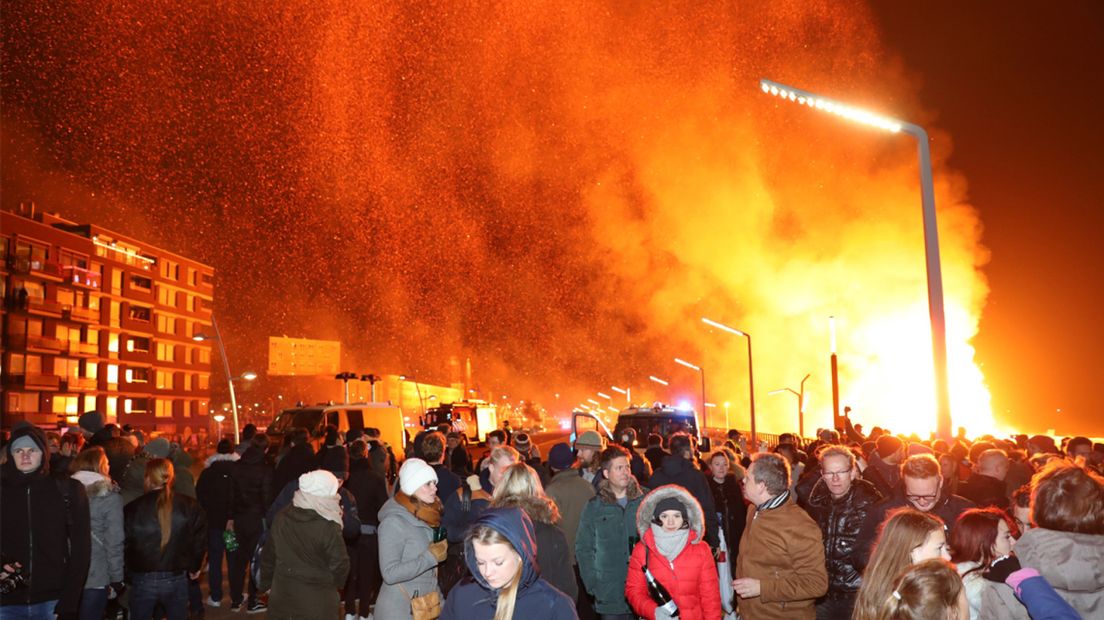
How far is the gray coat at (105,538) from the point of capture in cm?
743

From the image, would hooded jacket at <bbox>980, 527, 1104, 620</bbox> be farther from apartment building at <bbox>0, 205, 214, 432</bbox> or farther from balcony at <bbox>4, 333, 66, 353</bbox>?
balcony at <bbox>4, 333, 66, 353</bbox>

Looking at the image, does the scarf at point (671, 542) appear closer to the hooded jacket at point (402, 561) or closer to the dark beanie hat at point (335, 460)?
the hooded jacket at point (402, 561)

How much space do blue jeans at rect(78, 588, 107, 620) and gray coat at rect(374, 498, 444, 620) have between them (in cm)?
287

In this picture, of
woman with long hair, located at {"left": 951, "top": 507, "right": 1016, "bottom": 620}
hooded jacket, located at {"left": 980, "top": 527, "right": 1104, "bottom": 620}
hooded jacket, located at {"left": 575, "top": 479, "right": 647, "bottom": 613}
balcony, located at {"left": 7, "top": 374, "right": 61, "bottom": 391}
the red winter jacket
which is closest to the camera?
woman with long hair, located at {"left": 951, "top": 507, "right": 1016, "bottom": 620}

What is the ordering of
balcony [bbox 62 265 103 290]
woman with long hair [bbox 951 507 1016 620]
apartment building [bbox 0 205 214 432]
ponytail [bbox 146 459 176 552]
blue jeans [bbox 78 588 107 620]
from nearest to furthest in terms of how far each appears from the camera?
1. woman with long hair [bbox 951 507 1016 620]
2. blue jeans [bbox 78 588 107 620]
3. ponytail [bbox 146 459 176 552]
4. apartment building [bbox 0 205 214 432]
5. balcony [bbox 62 265 103 290]

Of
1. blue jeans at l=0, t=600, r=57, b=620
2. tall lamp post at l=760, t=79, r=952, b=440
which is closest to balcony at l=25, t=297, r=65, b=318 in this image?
blue jeans at l=0, t=600, r=57, b=620

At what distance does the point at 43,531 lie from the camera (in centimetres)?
629

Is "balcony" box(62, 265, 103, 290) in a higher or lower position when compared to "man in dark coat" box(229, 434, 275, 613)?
higher

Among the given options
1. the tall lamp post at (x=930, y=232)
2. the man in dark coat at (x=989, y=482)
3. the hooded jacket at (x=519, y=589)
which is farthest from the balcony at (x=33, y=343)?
the hooded jacket at (x=519, y=589)

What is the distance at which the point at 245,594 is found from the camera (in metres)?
12.7

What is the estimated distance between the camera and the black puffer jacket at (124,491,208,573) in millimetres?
7465

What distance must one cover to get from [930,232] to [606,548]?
19.0ft

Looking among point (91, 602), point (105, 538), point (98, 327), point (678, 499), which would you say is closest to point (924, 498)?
point (678, 499)

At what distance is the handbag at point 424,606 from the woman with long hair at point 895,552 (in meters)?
3.21
